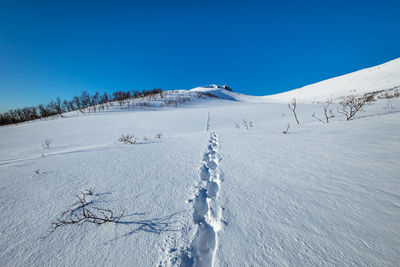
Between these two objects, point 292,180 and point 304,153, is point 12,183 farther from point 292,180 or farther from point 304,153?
point 304,153

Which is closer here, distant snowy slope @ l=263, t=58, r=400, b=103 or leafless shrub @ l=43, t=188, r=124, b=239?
leafless shrub @ l=43, t=188, r=124, b=239

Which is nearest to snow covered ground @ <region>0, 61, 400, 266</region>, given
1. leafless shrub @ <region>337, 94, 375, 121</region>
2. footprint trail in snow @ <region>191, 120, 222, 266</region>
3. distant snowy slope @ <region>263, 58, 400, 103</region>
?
footprint trail in snow @ <region>191, 120, 222, 266</region>

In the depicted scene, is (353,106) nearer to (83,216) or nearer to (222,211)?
(222,211)

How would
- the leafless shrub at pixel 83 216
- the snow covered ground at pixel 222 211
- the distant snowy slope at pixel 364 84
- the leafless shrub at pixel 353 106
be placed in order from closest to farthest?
the snow covered ground at pixel 222 211 → the leafless shrub at pixel 83 216 → the leafless shrub at pixel 353 106 → the distant snowy slope at pixel 364 84

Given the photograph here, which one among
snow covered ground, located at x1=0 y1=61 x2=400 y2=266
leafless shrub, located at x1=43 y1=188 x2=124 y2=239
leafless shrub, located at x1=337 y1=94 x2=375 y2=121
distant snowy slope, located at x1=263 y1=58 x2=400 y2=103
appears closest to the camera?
snow covered ground, located at x1=0 y1=61 x2=400 y2=266

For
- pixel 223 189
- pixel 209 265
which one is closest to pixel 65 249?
pixel 209 265

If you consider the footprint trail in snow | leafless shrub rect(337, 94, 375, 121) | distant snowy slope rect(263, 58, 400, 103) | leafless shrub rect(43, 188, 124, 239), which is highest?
distant snowy slope rect(263, 58, 400, 103)

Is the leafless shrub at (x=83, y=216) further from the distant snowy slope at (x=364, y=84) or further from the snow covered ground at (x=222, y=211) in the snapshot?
the distant snowy slope at (x=364, y=84)

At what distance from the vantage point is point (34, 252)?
2.89 feet

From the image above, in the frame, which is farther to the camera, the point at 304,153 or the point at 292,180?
the point at 304,153

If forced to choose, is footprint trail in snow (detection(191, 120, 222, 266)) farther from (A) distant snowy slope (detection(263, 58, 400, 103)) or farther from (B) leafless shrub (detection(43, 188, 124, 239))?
(A) distant snowy slope (detection(263, 58, 400, 103))

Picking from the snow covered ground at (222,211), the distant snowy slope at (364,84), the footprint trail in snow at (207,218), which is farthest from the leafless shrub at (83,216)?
the distant snowy slope at (364,84)

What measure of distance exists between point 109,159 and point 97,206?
1247mm

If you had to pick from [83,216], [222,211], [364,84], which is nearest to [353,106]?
[222,211]
